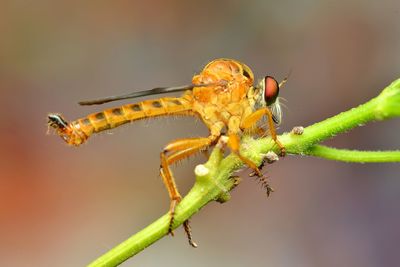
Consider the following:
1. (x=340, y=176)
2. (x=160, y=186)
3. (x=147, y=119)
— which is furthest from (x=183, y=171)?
(x=147, y=119)

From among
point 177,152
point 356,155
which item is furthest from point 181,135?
point 356,155

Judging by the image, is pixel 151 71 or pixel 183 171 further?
pixel 151 71

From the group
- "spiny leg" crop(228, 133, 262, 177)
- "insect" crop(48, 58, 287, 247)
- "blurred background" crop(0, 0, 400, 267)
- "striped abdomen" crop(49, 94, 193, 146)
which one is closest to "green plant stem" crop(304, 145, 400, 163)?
"spiny leg" crop(228, 133, 262, 177)

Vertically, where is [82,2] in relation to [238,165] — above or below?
above

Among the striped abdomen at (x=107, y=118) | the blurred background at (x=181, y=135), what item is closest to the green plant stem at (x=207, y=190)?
the striped abdomen at (x=107, y=118)

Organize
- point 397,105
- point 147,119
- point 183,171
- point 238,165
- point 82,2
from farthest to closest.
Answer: point 82,2 < point 183,171 < point 147,119 < point 238,165 < point 397,105

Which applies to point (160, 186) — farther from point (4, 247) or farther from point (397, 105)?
point (397, 105)

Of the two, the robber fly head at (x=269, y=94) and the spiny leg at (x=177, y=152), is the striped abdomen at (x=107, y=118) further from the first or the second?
the robber fly head at (x=269, y=94)
